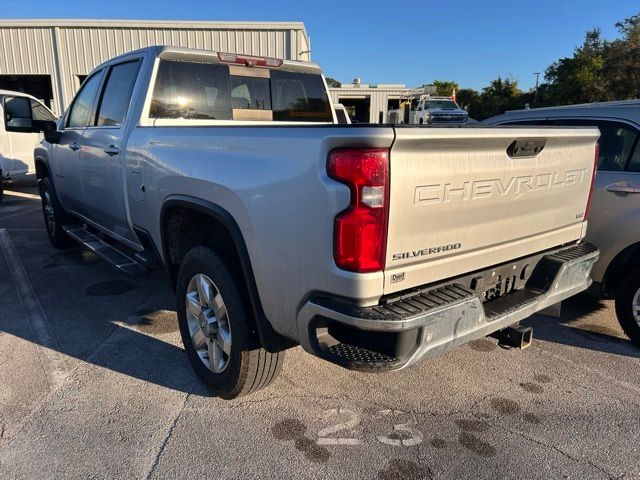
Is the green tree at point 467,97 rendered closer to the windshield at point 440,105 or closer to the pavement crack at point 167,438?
the windshield at point 440,105

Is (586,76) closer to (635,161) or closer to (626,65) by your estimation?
(626,65)

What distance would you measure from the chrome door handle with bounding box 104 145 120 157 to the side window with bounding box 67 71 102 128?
1.00m

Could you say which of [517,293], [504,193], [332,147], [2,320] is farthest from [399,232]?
[2,320]

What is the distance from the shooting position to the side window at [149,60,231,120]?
376cm

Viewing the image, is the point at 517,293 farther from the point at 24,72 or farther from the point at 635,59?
the point at 635,59

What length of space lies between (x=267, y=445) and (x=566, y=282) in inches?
76.3

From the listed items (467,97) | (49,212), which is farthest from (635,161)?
(467,97)

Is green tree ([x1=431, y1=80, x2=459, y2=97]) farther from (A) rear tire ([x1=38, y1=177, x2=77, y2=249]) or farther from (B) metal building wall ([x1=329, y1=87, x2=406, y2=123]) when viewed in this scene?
(A) rear tire ([x1=38, y1=177, x2=77, y2=249])

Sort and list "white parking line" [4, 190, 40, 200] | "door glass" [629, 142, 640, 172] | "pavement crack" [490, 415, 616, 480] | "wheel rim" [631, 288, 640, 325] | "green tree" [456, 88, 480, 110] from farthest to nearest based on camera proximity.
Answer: "green tree" [456, 88, 480, 110] → "white parking line" [4, 190, 40, 200] → "door glass" [629, 142, 640, 172] → "wheel rim" [631, 288, 640, 325] → "pavement crack" [490, 415, 616, 480]

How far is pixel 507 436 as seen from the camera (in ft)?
8.76

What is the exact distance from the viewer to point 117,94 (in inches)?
164

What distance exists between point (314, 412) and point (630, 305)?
2.49 m

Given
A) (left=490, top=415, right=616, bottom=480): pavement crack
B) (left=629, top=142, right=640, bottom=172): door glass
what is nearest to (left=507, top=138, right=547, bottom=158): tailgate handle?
(left=490, top=415, right=616, bottom=480): pavement crack

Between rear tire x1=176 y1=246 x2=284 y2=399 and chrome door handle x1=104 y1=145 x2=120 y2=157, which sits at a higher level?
chrome door handle x1=104 y1=145 x2=120 y2=157
